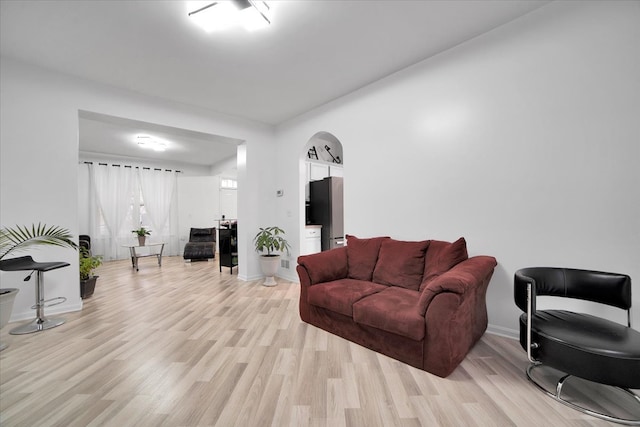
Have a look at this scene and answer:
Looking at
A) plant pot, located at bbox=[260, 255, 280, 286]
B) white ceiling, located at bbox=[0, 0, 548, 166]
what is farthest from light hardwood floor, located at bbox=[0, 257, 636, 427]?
white ceiling, located at bbox=[0, 0, 548, 166]

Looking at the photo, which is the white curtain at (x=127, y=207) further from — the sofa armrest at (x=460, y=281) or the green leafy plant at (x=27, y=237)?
the sofa armrest at (x=460, y=281)

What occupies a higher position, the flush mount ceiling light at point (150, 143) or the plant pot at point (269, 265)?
the flush mount ceiling light at point (150, 143)

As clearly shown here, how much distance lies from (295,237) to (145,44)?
3160 millimetres

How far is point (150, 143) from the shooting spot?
6.11m

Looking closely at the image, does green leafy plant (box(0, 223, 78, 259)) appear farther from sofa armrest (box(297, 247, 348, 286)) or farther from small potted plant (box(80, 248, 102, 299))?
sofa armrest (box(297, 247, 348, 286))

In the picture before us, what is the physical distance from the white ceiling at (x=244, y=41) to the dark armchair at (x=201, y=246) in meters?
4.02

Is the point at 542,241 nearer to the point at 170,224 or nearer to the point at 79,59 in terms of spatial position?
the point at 79,59

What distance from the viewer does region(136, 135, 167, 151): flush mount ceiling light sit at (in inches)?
228

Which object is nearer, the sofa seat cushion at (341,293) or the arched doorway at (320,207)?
the sofa seat cushion at (341,293)

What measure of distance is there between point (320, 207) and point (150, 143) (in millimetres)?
4279

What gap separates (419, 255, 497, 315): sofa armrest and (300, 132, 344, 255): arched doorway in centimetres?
275

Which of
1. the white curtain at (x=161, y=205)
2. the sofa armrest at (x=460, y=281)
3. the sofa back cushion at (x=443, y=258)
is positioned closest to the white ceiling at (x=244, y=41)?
the sofa back cushion at (x=443, y=258)

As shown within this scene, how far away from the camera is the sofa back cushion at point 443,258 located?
95.8 inches

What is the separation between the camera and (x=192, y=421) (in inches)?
59.0
